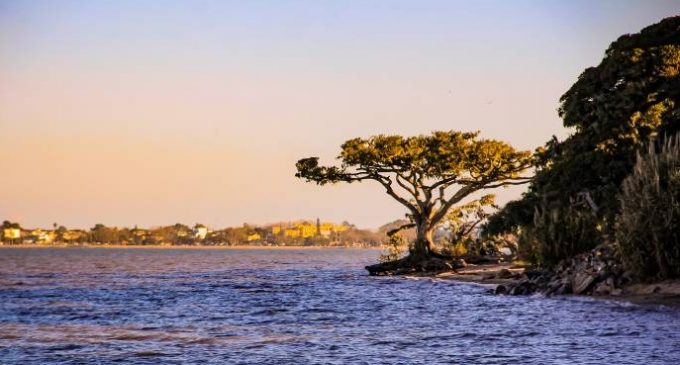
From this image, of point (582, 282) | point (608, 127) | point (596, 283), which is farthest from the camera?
point (608, 127)

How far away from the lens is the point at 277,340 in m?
18.0

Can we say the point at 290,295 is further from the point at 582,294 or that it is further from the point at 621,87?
the point at 621,87

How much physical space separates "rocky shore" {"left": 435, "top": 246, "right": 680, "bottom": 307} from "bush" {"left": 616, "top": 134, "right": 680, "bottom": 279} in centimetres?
60

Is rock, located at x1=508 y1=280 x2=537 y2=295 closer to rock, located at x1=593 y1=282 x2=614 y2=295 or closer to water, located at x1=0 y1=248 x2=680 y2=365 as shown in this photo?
water, located at x1=0 y1=248 x2=680 y2=365

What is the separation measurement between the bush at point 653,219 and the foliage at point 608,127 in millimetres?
5295

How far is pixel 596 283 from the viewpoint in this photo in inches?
1102

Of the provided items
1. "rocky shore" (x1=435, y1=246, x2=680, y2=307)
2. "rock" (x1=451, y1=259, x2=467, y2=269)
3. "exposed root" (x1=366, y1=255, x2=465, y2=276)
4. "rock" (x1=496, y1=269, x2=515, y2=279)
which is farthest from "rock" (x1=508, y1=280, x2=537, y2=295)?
"rock" (x1=451, y1=259, x2=467, y2=269)

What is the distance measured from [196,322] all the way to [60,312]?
6.17m

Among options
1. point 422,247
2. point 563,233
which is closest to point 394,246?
point 422,247

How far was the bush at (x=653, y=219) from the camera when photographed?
941 inches

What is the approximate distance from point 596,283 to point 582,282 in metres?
0.59

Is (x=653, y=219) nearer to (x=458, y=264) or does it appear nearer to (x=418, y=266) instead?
(x=458, y=264)

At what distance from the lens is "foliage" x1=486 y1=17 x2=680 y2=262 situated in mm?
32156

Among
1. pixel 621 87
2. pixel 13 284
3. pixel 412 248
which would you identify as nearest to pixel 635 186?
pixel 621 87
